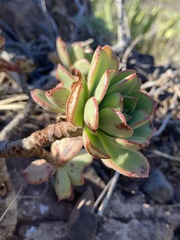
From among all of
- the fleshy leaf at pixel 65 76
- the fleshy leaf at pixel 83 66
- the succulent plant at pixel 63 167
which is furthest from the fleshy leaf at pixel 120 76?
the fleshy leaf at pixel 83 66

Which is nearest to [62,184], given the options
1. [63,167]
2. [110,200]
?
[63,167]

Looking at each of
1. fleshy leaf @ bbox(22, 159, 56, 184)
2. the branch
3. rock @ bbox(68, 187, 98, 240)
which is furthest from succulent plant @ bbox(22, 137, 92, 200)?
the branch

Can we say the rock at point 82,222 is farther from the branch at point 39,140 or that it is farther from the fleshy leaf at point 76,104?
the fleshy leaf at point 76,104

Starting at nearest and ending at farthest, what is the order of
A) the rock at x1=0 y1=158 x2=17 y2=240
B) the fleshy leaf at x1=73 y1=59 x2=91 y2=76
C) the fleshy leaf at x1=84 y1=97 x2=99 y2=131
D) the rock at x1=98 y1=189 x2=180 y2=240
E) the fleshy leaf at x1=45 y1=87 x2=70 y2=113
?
1. the fleshy leaf at x1=84 y1=97 x2=99 y2=131
2. the fleshy leaf at x1=45 y1=87 x2=70 y2=113
3. the rock at x1=0 y1=158 x2=17 y2=240
4. the rock at x1=98 y1=189 x2=180 y2=240
5. the fleshy leaf at x1=73 y1=59 x2=91 y2=76

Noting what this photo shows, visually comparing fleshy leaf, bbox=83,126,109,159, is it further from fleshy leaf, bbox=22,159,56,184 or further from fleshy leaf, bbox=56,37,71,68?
fleshy leaf, bbox=56,37,71,68

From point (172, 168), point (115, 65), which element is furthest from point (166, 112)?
point (115, 65)

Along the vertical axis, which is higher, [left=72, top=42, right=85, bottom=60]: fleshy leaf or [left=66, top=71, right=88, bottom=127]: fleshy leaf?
[left=66, top=71, right=88, bottom=127]: fleshy leaf

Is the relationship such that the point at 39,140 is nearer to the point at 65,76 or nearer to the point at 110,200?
the point at 65,76
